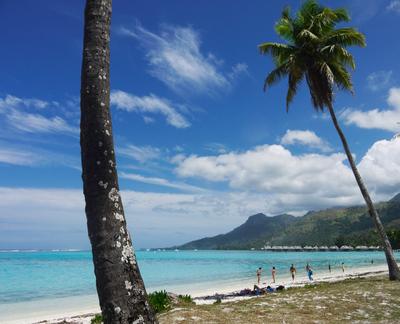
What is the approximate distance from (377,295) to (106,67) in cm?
1287

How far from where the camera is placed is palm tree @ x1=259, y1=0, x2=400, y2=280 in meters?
21.9

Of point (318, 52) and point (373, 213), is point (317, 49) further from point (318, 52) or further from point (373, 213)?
point (373, 213)

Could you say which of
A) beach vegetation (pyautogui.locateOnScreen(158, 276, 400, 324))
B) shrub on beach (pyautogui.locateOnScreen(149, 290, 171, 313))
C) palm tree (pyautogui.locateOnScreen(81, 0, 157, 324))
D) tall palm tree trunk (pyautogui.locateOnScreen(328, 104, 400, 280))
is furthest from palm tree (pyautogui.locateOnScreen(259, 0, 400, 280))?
palm tree (pyautogui.locateOnScreen(81, 0, 157, 324))

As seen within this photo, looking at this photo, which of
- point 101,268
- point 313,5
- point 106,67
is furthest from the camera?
point 313,5

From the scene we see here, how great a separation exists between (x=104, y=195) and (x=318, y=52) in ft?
67.2

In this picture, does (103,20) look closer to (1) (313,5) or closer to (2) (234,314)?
(2) (234,314)

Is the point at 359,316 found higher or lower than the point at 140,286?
lower

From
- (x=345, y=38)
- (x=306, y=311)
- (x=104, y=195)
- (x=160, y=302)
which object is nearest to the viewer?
(x=104, y=195)

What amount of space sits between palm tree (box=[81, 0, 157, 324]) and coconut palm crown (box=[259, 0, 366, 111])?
724 inches

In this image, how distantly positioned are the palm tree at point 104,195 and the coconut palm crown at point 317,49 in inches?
724

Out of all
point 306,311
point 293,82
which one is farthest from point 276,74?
point 306,311

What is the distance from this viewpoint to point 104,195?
472 centimetres

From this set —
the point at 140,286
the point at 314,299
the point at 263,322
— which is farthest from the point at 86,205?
the point at 314,299

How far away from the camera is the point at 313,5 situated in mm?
23250
